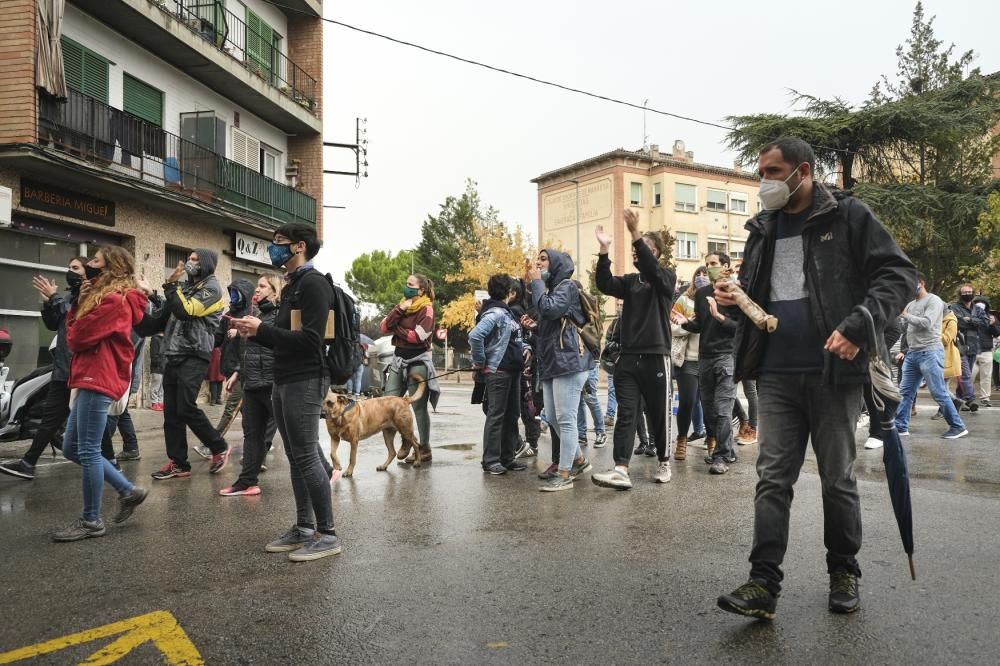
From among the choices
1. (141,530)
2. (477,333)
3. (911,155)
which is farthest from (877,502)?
(911,155)

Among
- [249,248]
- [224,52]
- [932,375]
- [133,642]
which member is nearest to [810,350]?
[133,642]

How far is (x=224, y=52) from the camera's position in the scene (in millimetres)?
19406

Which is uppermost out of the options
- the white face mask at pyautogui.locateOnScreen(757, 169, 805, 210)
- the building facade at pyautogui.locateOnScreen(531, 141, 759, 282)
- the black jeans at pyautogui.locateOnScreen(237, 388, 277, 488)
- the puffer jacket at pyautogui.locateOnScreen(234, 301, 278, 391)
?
the building facade at pyautogui.locateOnScreen(531, 141, 759, 282)

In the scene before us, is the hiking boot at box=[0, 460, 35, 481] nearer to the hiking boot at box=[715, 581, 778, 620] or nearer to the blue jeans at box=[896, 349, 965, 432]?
the hiking boot at box=[715, 581, 778, 620]

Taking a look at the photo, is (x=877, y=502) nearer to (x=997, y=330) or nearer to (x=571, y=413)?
(x=571, y=413)

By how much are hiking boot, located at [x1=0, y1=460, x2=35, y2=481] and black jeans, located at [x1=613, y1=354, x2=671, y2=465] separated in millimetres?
5333

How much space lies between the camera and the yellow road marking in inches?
123

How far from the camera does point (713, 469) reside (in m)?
7.57

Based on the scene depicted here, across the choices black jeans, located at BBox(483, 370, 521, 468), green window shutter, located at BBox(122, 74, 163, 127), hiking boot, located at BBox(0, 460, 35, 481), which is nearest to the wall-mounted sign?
green window shutter, located at BBox(122, 74, 163, 127)

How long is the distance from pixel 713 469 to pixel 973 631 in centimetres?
430

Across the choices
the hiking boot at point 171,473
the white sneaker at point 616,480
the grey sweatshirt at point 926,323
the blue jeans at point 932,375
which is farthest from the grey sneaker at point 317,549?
the grey sweatshirt at point 926,323

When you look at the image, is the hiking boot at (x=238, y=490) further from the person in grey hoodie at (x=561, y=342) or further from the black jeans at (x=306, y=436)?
the person in grey hoodie at (x=561, y=342)

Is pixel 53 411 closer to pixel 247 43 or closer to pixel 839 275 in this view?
pixel 839 275

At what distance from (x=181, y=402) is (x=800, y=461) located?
555 centimetres
